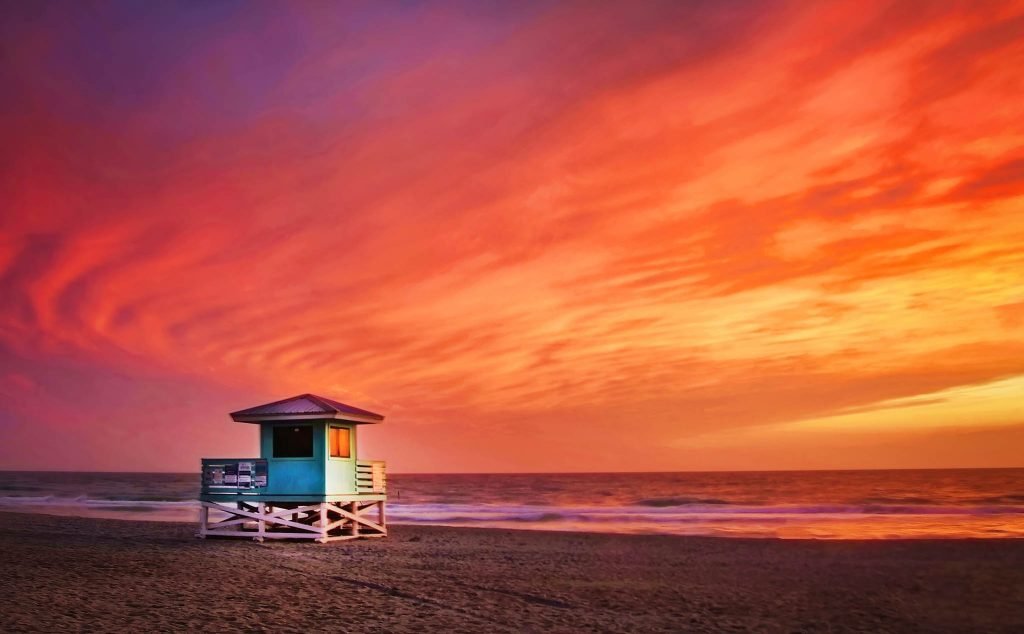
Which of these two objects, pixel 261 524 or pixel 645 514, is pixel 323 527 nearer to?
pixel 261 524

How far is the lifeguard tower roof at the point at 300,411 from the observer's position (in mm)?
23078

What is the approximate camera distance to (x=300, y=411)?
23188mm

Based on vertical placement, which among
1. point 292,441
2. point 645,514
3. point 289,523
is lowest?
point 645,514

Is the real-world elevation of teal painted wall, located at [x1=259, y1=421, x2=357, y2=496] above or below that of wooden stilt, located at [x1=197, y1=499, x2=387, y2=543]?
above

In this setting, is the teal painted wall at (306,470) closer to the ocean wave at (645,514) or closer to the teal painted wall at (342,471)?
the teal painted wall at (342,471)

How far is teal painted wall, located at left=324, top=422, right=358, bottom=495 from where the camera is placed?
23641 mm

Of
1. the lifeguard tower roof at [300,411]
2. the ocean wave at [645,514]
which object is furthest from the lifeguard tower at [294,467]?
the ocean wave at [645,514]

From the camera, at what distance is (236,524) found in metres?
26.3

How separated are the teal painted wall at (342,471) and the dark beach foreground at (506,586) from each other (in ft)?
5.61

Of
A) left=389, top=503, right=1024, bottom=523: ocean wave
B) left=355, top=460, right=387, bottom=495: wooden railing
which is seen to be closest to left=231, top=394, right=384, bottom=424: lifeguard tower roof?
left=355, top=460, right=387, bottom=495: wooden railing

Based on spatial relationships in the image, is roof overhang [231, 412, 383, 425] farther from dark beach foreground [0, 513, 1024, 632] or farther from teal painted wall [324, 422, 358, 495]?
dark beach foreground [0, 513, 1024, 632]

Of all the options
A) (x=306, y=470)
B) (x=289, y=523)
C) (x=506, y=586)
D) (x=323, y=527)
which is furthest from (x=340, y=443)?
(x=506, y=586)

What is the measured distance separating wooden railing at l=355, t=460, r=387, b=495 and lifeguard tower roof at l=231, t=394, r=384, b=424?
1914mm

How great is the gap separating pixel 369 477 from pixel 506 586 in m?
11.2
